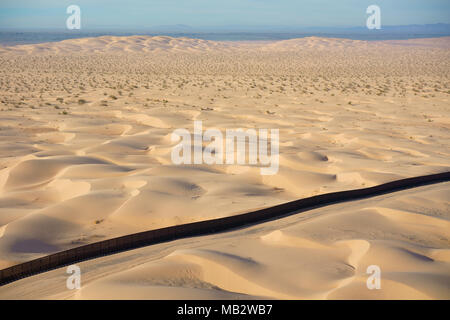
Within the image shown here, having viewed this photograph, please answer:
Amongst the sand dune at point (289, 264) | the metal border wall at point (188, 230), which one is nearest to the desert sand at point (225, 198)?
the sand dune at point (289, 264)

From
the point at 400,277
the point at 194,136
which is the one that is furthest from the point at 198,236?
the point at 194,136

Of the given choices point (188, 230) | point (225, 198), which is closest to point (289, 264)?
point (188, 230)

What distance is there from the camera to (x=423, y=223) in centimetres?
454

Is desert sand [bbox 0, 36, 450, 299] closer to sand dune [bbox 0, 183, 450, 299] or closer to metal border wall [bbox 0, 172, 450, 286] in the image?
sand dune [bbox 0, 183, 450, 299]

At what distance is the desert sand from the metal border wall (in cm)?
12

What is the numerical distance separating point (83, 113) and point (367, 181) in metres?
8.28

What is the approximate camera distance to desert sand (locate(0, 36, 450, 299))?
3.41m

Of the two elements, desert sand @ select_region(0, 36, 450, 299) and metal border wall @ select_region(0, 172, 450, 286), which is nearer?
desert sand @ select_region(0, 36, 450, 299)

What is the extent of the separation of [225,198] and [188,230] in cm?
102

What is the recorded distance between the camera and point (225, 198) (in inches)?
217

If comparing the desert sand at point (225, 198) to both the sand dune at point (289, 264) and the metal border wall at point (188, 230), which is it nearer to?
the sand dune at point (289, 264)

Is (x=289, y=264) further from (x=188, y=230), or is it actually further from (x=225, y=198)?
(x=225, y=198)

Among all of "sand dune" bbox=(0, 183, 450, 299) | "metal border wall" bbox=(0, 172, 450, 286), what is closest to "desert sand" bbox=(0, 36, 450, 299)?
"sand dune" bbox=(0, 183, 450, 299)

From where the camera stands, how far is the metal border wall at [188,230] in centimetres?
383
